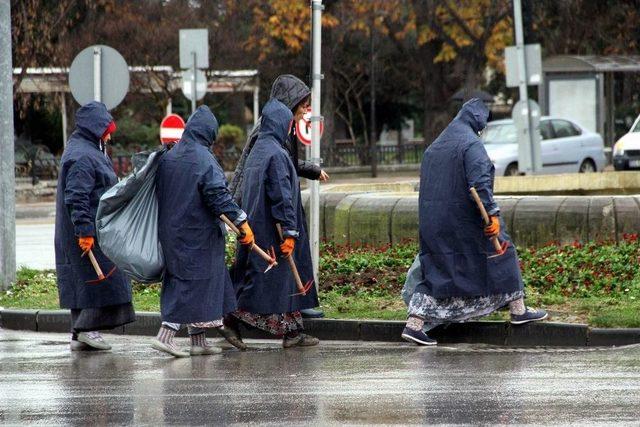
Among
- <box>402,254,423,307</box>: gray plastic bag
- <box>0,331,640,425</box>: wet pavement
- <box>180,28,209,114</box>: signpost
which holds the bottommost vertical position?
<box>0,331,640,425</box>: wet pavement

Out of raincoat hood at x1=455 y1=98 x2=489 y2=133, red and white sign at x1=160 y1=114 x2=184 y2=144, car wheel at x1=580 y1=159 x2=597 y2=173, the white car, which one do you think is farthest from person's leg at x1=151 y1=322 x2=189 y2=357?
car wheel at x1=580 y1=159 x2=597 y2=173

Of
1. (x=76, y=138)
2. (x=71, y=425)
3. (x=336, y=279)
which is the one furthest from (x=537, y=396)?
(x=336, y=279)

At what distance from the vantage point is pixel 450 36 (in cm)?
4131

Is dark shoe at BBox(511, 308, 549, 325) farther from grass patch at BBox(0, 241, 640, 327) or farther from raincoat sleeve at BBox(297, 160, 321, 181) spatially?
raincoat sleeve at BBox(297, 160, 321, 181)

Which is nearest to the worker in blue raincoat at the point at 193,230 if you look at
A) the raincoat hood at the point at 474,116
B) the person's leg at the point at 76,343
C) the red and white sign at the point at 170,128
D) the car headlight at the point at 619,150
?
the person's leg at the point at 76,343

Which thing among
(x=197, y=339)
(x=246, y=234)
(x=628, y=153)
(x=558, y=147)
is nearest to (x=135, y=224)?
(x=246, y=234)

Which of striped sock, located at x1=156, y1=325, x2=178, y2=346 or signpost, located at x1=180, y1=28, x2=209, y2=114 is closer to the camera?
striped sock, located at x1=156, y1=325, x2=178, y2=346

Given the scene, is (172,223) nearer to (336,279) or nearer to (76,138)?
(76,138)

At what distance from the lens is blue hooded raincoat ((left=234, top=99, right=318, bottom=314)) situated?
10.5 m

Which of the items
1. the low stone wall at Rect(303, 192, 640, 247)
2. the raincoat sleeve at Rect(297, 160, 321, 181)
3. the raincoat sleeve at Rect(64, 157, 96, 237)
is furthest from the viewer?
the low stone wall at Rect(303, 192, 640, 247)

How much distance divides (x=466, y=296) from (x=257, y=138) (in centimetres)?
188

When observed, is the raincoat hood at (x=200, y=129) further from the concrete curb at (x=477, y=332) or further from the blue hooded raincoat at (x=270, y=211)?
the concrete curb at (x=477, y=332)

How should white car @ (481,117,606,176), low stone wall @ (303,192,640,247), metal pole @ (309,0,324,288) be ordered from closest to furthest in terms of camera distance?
metal pole @ (309,0,324,288) → low stone wall @ (303,192,640,247) → white car @ (481,117,606,176)

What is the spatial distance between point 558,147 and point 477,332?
22.8 m
